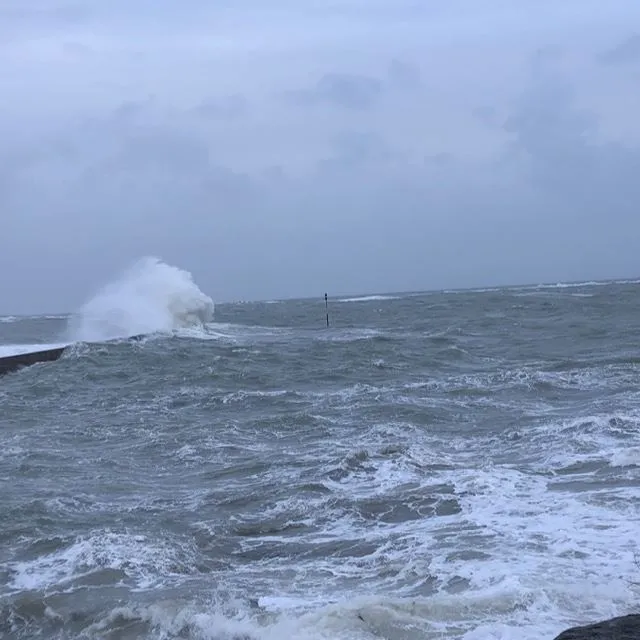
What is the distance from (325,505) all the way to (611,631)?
4425mm

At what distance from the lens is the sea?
18.6 feet

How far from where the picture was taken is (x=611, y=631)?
4328 mm

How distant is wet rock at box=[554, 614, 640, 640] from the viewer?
14.0ft

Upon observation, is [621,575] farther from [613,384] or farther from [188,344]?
[188,344]

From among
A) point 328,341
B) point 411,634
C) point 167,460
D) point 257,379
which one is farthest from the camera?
point 328,341

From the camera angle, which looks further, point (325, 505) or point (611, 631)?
point (325, 505)

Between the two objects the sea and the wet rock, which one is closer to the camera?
the wet rock

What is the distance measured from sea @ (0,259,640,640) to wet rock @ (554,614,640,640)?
0.71 meters

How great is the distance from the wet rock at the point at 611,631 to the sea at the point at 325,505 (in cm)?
71

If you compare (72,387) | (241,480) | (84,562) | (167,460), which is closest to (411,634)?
(84,562)

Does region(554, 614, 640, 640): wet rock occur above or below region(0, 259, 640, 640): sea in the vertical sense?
above

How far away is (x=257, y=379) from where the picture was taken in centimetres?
1908

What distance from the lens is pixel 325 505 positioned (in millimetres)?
8523

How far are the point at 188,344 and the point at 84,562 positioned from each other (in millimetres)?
22067
